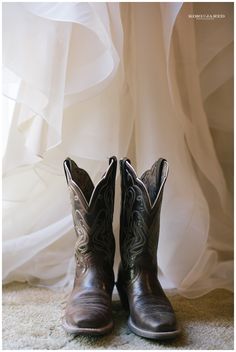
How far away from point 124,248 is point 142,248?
0.06 m

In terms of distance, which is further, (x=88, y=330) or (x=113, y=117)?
(x=113, y=117)

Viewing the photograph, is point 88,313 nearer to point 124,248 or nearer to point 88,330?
point 88,330

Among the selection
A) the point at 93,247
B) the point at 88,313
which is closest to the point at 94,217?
the point at 93,247

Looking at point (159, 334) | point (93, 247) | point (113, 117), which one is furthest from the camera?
point (113, 117)

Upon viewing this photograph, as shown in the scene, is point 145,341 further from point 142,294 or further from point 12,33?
point 12,33

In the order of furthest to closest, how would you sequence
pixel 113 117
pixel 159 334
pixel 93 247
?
pixel 113 117 → pixel 93 247 → pixel 159 334

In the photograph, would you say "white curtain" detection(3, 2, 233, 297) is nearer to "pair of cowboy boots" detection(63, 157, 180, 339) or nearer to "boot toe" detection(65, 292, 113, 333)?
"pair of cowboy boots" detection(63, 157, 180, 339)

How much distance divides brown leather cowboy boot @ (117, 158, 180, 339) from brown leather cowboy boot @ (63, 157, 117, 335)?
3 cm

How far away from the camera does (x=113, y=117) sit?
850 mm

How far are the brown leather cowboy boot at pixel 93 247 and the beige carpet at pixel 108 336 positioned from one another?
0.11 ft

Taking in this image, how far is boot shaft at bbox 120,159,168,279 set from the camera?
0.72m

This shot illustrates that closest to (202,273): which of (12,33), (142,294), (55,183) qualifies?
(142,294)

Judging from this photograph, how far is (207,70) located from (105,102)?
29 cm

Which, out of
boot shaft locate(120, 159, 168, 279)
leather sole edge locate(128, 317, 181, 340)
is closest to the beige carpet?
leather sole edge locate(128, 317, 181, 340)
